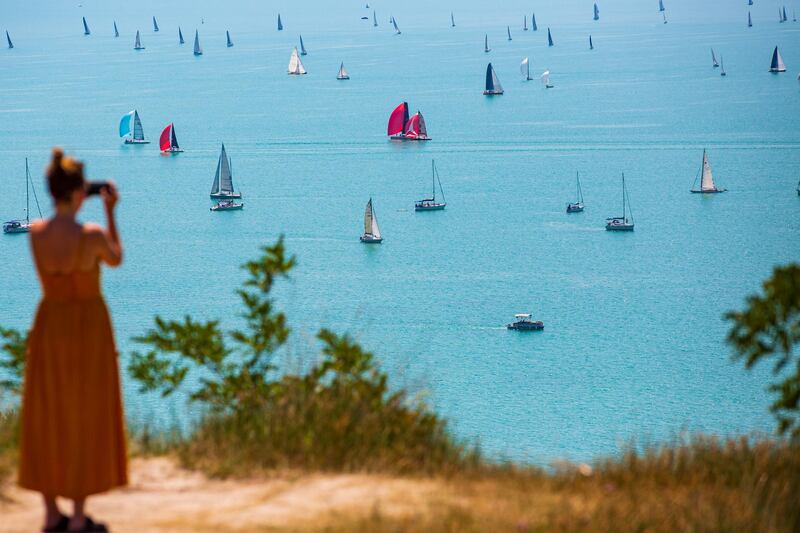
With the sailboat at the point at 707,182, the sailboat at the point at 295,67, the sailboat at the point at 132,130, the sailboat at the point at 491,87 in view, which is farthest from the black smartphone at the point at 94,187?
the sailboat at the point at 295,67

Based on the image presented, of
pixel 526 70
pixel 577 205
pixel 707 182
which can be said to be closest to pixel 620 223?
pixel 577 205

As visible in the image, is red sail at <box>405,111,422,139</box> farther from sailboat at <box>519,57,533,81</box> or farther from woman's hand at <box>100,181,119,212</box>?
woman's hand at <box>100,181,119,212</box>

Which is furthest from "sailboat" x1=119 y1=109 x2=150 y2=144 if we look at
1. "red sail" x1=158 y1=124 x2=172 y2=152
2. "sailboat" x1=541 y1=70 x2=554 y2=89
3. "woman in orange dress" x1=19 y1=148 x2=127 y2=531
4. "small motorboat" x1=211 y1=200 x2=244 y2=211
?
"woman in orange dress" x1=19 y1=148 x2=127 y2=531

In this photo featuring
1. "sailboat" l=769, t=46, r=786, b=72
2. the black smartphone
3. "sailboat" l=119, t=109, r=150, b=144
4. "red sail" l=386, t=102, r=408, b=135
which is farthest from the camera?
"sailboat" l=769, t=46, r=786, b=72

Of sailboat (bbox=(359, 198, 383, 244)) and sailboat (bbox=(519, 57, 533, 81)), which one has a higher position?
sailboat (bbox=(519, 57, 533, 81))

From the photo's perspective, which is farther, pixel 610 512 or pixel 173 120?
pixel 173 120

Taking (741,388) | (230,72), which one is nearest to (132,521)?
(741,388)

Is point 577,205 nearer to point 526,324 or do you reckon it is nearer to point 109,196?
point 526,324

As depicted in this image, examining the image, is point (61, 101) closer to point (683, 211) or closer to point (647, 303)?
point (683, 211)
